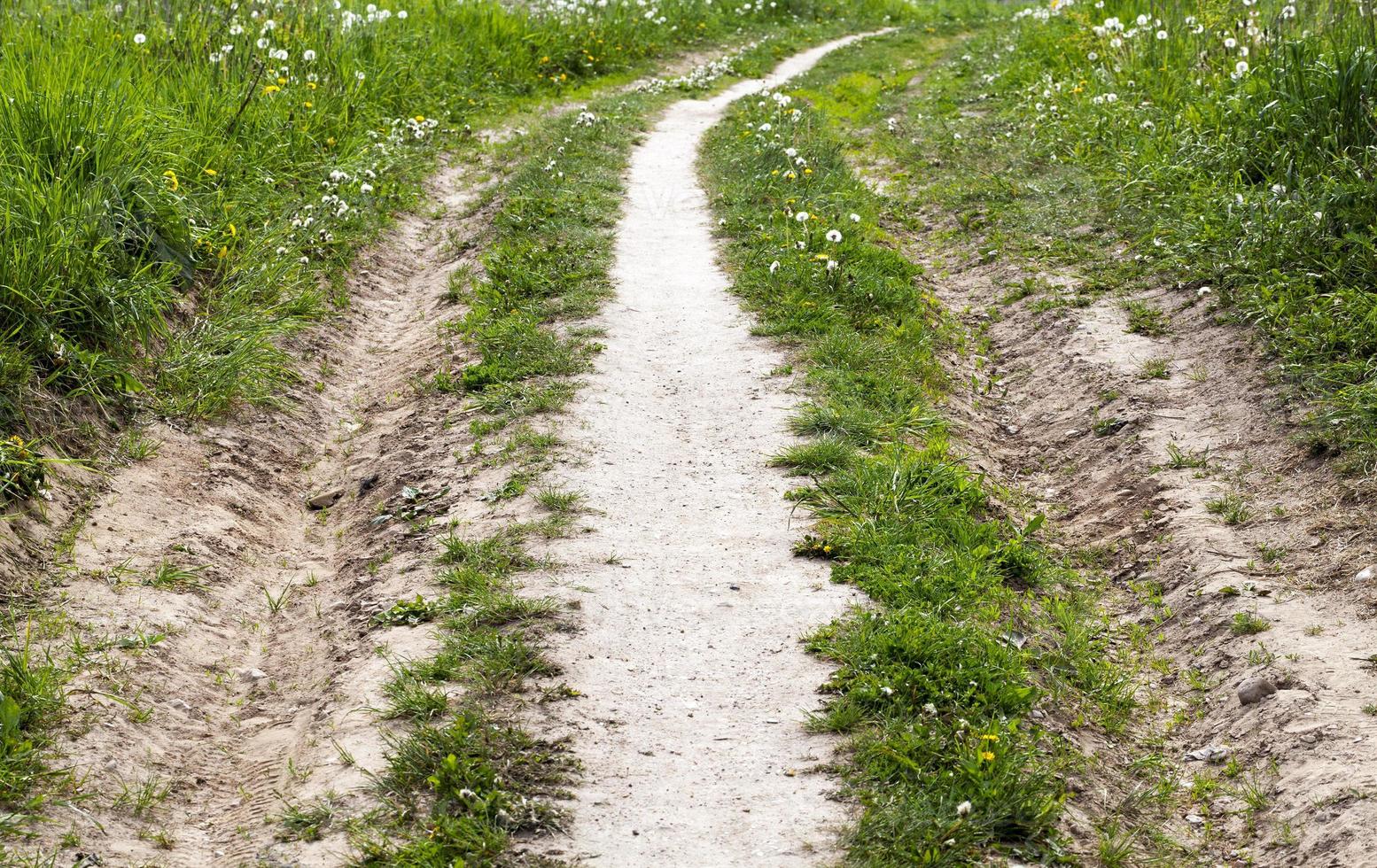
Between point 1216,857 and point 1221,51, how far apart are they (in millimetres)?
8896

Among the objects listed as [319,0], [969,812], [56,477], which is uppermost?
[319,0]

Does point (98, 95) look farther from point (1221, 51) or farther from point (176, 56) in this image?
point (1221, 51)

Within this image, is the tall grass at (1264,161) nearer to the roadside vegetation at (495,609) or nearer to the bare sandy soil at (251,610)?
the roadside vegetation at (495,609)

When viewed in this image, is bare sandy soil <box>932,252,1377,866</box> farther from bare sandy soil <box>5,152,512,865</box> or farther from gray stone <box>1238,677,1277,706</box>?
bare sandy soil <box>5,152,512,865</box>

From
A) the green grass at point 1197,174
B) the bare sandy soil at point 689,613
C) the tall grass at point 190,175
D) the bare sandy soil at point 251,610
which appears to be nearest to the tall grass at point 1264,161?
the green grass at point 1197,174

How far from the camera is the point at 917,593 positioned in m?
4.68

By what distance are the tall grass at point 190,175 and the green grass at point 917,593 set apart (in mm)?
3191

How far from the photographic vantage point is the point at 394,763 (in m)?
3.71

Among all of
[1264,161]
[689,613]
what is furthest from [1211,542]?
[1264,161]

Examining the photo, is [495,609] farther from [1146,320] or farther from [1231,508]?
[1146,320]

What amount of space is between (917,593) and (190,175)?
227 inches

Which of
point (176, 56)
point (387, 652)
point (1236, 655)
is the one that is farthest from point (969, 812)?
point (176, 56)

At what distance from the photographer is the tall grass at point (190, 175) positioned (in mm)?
5801

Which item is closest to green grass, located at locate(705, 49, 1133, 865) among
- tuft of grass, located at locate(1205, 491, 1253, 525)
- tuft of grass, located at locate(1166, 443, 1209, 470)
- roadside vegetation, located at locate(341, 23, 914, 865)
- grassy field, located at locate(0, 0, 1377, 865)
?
grassy field, located at locate(0, 0, 1377, 865)
